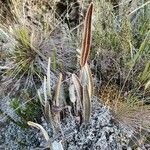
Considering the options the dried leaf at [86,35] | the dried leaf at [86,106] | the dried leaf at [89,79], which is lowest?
the dried leaf at [86,106]

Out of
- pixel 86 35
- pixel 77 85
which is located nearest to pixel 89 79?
pixel 77 85

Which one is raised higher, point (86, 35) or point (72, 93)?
point (86, 35)

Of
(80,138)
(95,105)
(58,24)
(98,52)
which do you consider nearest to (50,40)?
(58,24)

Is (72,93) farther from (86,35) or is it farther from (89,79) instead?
(86,35)

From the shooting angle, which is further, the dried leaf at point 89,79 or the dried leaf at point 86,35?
the dried leaf at point 89,79

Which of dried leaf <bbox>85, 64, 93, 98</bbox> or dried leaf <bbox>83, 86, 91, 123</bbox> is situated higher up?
dried leaf <bbox>85, 64, 93, 98</bbox>

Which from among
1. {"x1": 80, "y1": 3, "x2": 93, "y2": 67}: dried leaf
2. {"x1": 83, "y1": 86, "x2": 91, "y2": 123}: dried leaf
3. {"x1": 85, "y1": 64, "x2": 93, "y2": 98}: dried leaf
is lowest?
{"x1": 83, "y1": 86, "x2": 91, "y2": 123}: dried leaf

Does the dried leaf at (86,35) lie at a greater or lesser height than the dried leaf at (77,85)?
greater

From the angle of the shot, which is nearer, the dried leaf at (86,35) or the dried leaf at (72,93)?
the dried leaf at (86,35)

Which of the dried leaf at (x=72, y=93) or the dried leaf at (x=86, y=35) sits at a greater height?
the dried leaf at (x=86, y=35)

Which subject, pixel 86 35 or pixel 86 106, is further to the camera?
pixel 86 106

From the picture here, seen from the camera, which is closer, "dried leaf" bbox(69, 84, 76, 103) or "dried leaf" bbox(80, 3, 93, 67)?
"dried leaf" bbox(80, 3, 93, 67)

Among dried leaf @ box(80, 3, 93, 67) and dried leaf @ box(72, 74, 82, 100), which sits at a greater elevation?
dried leaf @ box(80, 3, 93, 67)

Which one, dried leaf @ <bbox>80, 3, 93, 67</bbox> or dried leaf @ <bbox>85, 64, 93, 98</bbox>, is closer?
dried leaf @ <bbox>80, 3, 93, 67</bbox>
